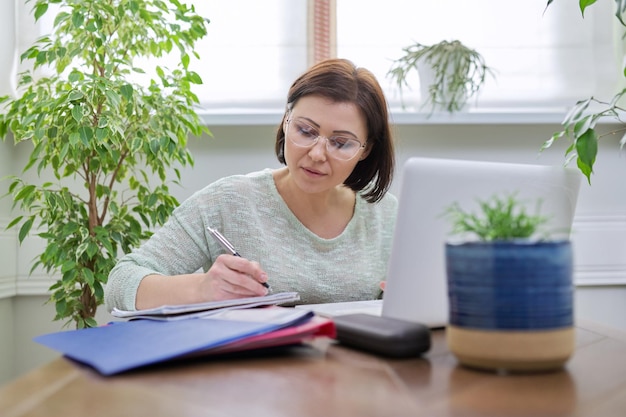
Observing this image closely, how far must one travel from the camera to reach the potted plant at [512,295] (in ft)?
2.19

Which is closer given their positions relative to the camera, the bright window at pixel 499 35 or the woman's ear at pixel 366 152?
the woman's ear at pixel 366 152

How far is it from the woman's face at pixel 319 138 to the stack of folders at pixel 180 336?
0.62 m

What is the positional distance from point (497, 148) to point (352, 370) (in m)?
1.89

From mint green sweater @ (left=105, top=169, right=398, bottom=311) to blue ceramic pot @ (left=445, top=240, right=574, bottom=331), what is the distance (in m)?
0.94

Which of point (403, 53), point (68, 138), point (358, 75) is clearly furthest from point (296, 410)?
point (403, 53)

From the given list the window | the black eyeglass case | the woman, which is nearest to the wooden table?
the black eyeglass case

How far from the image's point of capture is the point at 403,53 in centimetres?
247

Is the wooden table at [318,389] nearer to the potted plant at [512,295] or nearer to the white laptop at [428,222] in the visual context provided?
the potted plant at [512,295]

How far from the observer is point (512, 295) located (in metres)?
0.67

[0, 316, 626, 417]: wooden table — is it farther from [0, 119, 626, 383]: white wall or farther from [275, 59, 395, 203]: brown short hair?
[0, 119, 626, 383]: white wall

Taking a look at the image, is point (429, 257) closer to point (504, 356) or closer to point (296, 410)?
point (504, 356)

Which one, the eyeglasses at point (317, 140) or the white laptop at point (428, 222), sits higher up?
the eyeglasses at point (317, 140)

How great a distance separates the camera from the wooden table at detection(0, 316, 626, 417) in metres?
0.58

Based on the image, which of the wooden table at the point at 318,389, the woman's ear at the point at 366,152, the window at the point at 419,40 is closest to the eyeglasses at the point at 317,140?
the woman's ear at the point at 366,152
